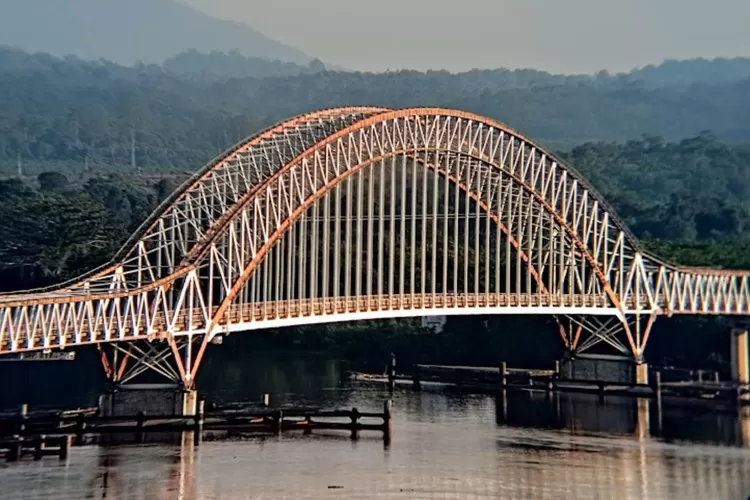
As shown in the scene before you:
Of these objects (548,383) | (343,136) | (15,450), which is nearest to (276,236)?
(343,136)

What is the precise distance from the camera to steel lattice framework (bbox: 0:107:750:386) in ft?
260

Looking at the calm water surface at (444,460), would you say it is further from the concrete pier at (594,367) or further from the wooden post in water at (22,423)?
the concrete pier at (594,367)

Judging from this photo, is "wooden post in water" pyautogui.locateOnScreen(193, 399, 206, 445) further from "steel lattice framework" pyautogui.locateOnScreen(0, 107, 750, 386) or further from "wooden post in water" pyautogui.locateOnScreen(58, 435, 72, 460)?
"wooden post in water" pyautogui.locateOnScreen(58, 435, 72, 460)

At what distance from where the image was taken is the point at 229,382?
109 metres

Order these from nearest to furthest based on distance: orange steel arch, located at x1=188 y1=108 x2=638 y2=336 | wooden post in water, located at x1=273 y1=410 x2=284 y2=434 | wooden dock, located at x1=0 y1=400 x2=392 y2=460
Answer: wooden dock, located at x1=0 y1=400 x2=392 y2=460 → wooden post in water, located at x1=273 y1=410 x2=284 y2=434 → orange steel arch, located at x1=188 y1=108 x2=638 y2=336

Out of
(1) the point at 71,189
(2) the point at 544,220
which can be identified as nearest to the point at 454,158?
(2) the point at 544,220

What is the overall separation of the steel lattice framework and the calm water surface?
6682mm

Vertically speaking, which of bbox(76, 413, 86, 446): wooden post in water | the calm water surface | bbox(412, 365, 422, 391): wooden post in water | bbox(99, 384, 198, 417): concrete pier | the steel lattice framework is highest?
the steel lattice framework

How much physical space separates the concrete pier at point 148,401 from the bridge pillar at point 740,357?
45.7 m

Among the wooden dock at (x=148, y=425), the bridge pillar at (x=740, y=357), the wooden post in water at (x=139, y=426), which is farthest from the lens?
the bridge pillar at (x=740, y=357)

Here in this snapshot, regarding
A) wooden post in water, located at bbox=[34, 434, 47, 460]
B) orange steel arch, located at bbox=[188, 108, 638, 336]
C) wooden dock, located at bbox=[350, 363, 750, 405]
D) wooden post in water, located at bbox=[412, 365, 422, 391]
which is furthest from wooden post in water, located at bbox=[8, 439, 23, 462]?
wooden dock, located at bbox=[350, 363, 750, 405]

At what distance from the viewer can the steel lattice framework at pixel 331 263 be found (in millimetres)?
79312

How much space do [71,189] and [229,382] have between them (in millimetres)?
86589

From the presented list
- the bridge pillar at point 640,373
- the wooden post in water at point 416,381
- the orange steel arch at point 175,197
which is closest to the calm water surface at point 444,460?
the wooden post in water at point 416,381
